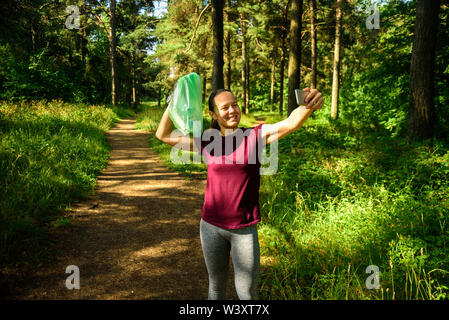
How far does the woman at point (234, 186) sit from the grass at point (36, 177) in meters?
2.72

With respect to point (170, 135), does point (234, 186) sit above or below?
below

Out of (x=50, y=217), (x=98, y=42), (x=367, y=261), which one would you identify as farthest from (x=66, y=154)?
(x=98, y=42)

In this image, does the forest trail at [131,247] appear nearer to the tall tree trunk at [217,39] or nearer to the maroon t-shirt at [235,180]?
the maroon t-shirt at [235,180]

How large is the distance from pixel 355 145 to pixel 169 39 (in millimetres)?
16553

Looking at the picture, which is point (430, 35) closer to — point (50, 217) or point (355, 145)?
point (355, 145)

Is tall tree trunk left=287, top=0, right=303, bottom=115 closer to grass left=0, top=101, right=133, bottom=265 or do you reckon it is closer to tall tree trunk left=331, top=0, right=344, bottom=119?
grass left=0, top=101, right=133, bottom=265

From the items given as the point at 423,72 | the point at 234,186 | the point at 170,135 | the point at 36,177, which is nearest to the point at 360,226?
the point at 234,186

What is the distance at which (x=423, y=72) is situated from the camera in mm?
6445

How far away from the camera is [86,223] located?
4516 mm

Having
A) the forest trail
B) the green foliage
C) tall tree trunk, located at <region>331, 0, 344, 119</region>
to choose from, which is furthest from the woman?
tall tree trunk, located at <region>331, 0, 344, 119</region>

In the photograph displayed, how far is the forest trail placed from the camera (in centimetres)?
303

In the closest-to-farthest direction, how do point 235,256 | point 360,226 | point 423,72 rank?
point 235,256 < point 360,226 < point 423,72

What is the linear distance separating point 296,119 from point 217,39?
939cm

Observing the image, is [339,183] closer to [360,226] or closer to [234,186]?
[360,226]
